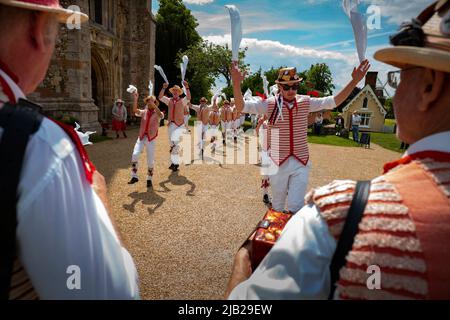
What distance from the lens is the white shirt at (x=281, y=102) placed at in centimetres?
391

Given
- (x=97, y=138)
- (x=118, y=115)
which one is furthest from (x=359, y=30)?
(x=118, y=115)

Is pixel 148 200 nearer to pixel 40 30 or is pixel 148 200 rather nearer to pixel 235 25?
pixel 235 25

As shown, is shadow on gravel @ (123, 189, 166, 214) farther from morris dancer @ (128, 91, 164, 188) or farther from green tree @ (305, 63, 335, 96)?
green tree @ (305, 63, 335, 96)

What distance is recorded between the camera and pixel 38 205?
742 millimetres

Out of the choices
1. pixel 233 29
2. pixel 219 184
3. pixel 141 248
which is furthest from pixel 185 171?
pixel 233 29

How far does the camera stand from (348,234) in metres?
0.84

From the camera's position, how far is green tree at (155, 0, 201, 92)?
33625 mm

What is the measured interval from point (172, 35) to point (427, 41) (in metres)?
37.2

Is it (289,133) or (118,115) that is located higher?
(118,115)

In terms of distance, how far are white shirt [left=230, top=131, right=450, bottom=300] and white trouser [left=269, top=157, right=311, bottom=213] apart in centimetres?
300

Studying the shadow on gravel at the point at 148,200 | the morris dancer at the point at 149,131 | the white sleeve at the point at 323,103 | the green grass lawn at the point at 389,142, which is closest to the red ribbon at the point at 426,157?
the white sleeve at the point at 323,103

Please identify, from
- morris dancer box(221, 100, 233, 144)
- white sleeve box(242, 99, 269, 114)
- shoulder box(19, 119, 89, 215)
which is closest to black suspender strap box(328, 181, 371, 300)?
shoulder box(19, 119, 89, 215)

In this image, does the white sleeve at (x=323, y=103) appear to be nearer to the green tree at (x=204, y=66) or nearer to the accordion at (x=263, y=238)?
the accordion at (x=263, y=238)

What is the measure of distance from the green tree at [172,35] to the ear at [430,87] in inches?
1310
